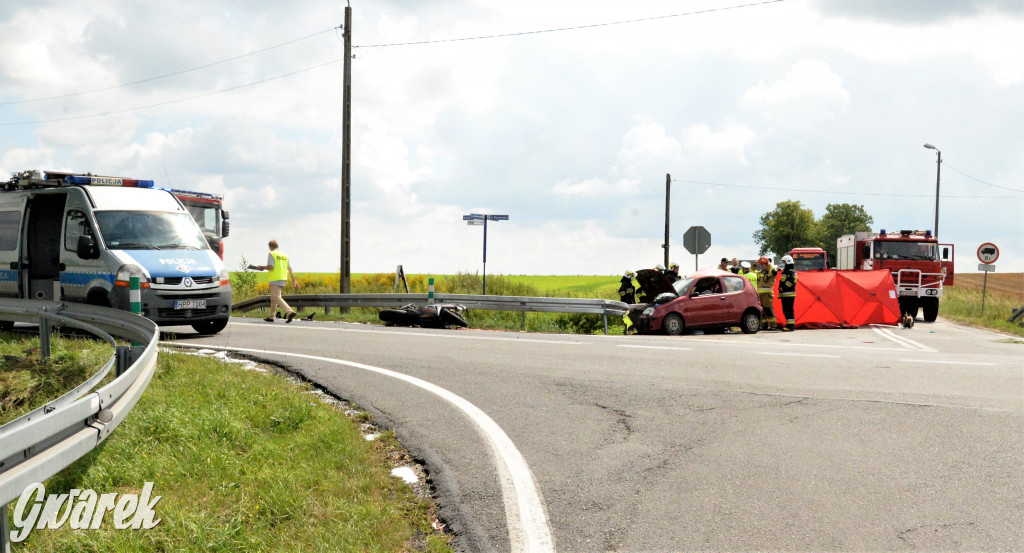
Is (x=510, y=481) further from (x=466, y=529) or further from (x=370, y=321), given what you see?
(x=370, y=321)

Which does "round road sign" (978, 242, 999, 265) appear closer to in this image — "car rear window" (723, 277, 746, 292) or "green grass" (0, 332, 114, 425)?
"car rear window" (723, 277, 746, 292)

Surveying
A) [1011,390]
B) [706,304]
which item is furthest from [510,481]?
[706,304]

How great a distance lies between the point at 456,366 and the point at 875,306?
15740 mm

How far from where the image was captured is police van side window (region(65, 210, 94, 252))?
1348 cm

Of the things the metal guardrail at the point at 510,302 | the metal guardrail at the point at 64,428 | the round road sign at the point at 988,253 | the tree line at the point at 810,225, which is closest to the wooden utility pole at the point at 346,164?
the metal guardrail at the point at 510,302

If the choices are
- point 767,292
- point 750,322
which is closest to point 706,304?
point 750,322

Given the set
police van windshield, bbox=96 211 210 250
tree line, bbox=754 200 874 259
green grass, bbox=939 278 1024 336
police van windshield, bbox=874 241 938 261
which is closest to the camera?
police van windshield, bbox=96 211 210 250

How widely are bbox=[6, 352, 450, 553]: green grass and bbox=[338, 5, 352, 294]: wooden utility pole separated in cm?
1575

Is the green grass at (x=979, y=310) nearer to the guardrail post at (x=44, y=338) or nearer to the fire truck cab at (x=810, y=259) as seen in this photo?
the fire truck cab at (x=810, y=259)

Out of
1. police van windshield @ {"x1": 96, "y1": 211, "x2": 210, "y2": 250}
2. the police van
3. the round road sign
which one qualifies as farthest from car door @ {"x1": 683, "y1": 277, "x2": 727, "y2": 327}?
the round road sign

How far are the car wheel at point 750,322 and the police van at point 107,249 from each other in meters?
11.2

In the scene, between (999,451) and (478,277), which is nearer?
(999,451)

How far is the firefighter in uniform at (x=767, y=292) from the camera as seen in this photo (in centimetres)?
2008

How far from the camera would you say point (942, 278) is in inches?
1080
